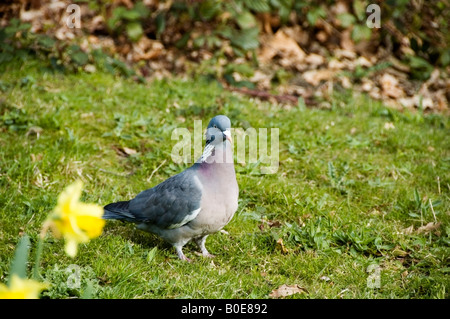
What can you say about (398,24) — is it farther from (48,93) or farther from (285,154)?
(48,93)

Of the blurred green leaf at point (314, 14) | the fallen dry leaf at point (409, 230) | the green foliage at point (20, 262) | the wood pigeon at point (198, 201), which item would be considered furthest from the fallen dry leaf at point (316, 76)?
the green foliage at point (20, 262)

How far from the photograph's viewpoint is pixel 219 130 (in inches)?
119

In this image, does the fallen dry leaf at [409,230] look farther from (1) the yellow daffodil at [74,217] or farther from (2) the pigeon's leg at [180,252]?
(1) the yellow daffodil at [74,217]

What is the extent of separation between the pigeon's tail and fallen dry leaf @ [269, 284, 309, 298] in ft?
3.27

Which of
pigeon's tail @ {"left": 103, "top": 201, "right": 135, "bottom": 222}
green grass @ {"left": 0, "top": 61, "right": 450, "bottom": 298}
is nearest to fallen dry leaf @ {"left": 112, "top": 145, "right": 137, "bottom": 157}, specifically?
green grass @ {"left": 0, "top": 61, "right": 450, "bottom": 298}

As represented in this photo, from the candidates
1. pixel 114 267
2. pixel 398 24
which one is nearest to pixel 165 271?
pixel 114 267

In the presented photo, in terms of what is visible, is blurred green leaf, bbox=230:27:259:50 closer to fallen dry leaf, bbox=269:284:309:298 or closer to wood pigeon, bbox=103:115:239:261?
wood pigeon, bbox=103:115:239:261

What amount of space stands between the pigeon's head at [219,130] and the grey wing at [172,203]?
10.0 inches

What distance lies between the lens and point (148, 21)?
6.64m

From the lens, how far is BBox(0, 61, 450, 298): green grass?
9.50 ft

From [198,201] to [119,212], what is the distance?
540 mm

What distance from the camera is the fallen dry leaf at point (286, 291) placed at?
277cm

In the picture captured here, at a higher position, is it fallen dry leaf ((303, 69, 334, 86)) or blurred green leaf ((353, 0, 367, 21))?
blurred green leaf ((353, 0, 367, 21))

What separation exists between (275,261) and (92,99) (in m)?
2.81
